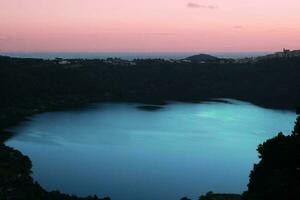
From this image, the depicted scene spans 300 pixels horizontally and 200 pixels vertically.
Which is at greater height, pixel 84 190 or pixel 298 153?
pixel 298 153

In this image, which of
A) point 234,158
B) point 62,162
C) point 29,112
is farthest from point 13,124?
point 234,158

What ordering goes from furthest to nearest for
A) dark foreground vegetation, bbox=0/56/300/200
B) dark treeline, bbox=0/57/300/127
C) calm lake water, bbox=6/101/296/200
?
dark treeline, bbox=0/57/300/127 → dark foreground vegetation, bbox=0/56/300/200 → calm lake water, bbox=6/101/296/200

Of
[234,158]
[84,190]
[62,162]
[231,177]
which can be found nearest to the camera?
[84,190]

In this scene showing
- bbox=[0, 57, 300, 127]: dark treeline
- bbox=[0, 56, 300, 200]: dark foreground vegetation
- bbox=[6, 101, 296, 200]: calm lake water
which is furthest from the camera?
bbox=[0, 57, 300, 127]: dark treeline

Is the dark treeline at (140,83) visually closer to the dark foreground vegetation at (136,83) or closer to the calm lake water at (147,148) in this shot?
the dark foreground vegetation at (136,83)

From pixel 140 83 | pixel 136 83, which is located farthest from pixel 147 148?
pixel 136 83

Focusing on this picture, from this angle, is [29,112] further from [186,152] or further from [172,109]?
[186,152]

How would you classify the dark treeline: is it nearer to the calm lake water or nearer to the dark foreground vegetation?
the dark foreground vegetation

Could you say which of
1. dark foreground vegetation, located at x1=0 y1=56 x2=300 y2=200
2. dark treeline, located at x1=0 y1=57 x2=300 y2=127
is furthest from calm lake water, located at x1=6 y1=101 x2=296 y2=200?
dark treeline, located at x1=0 y1=57 x2=300 y2=127
